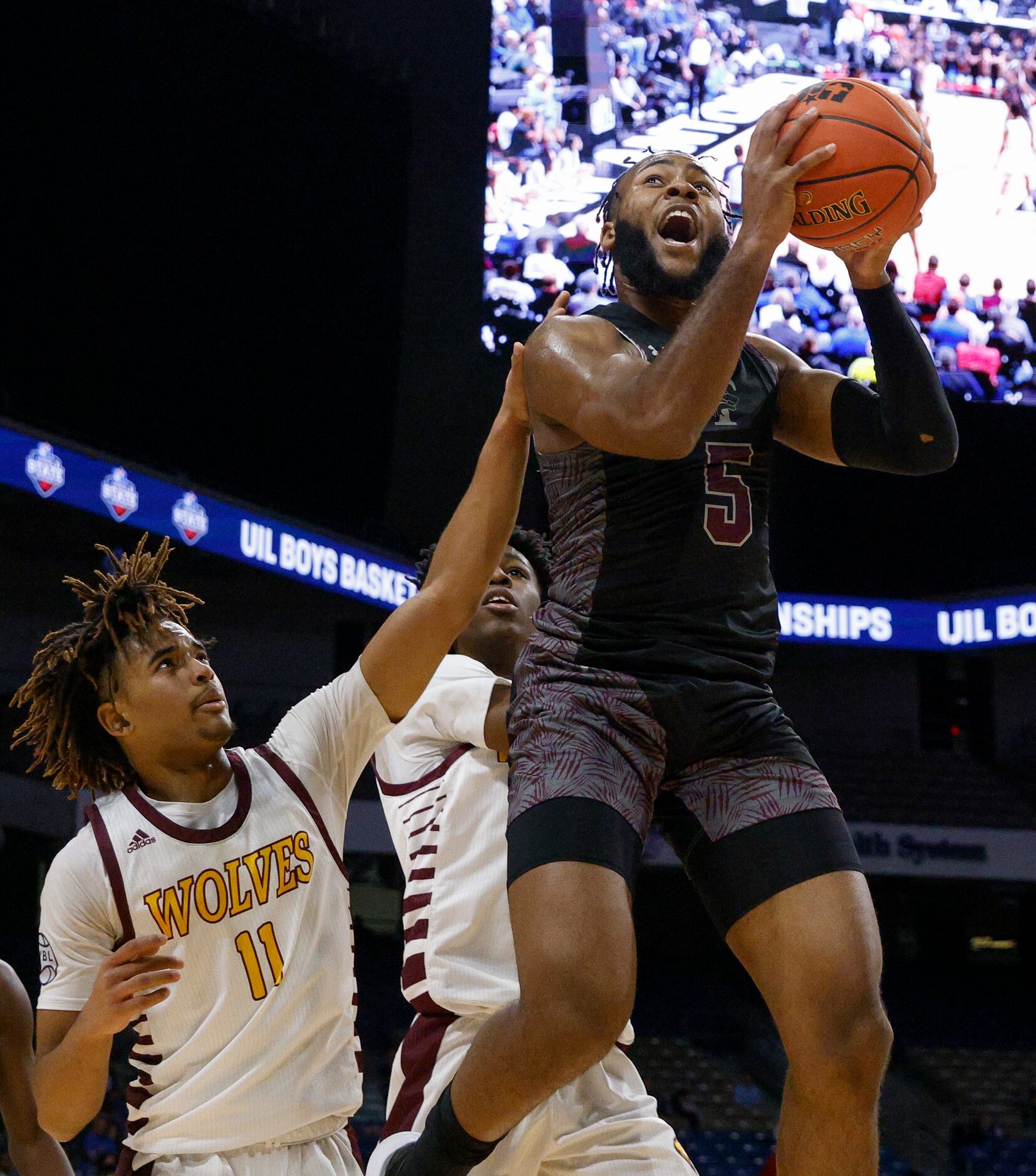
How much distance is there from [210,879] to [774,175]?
6.37ft

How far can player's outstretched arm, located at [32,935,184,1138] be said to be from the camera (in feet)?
9.82

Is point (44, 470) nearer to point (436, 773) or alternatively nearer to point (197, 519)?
point (197, 519)

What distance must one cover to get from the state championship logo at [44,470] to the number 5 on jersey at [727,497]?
1130cm

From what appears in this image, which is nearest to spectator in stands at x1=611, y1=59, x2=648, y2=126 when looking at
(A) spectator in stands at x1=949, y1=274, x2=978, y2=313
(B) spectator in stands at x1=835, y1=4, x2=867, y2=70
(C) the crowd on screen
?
(C) the crowd on screen

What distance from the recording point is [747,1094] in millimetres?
15266

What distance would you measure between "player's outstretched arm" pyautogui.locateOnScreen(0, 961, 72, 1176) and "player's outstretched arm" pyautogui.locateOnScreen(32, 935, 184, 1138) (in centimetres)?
43

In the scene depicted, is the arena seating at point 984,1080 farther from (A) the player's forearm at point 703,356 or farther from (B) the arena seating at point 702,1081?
(A) the player's forearm at point 703,356

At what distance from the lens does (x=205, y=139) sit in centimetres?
1772

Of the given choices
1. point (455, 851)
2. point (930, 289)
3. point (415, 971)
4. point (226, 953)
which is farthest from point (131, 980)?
point (930, 289)

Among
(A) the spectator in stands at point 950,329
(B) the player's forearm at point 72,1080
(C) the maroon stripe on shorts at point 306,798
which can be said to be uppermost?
(A) the spectator in stands at point 950,329

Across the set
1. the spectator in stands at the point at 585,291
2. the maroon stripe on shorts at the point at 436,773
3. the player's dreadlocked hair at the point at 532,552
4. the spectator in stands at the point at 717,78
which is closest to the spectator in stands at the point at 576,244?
the spectator in stands at the point at 585,291

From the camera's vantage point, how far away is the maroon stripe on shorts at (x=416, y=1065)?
11.8 ft

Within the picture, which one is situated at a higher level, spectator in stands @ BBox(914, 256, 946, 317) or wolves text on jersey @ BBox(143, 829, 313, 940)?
spectator in stands @ BBox(914, 256, 946, 317)

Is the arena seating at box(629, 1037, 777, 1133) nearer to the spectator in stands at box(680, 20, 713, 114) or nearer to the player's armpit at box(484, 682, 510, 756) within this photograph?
the spectator in stands at box(680, 20, 713, 114)
